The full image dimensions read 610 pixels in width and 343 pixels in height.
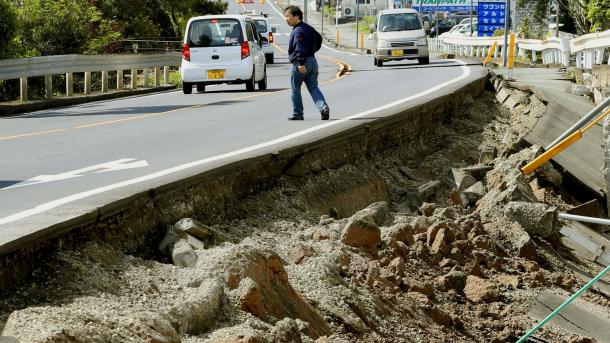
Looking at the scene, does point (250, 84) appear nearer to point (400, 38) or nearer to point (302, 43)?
point (302, 43)

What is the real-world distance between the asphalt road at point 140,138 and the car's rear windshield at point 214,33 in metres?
1.31

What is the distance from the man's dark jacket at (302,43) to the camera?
16.7 meters

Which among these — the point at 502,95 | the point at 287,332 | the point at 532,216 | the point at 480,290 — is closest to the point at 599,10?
the point at 502,95

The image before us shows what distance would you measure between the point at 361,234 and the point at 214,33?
62.2ft

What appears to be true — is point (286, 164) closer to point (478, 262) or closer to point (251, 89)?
point (478, 262)

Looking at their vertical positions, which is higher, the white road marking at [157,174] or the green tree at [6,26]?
the green tree at [6,26]

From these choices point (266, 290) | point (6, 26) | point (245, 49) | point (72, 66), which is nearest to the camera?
point (266, 290)

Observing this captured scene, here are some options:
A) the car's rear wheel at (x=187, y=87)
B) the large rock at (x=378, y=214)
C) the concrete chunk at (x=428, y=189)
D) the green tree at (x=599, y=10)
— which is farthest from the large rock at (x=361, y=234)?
Result: the green tree at (x=599, y=10)

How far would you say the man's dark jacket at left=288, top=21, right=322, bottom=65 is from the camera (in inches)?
657

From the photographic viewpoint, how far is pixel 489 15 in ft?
184

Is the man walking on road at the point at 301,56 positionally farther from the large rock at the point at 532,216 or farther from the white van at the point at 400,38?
the white van at the point at 400,38

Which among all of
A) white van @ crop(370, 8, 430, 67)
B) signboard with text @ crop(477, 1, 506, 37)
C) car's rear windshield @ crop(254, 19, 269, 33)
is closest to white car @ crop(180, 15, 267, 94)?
white van @ crop(370, 8, 430, 67)

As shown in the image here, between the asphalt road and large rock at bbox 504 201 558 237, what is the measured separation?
2.30m

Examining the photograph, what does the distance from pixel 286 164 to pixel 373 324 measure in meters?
4.20
